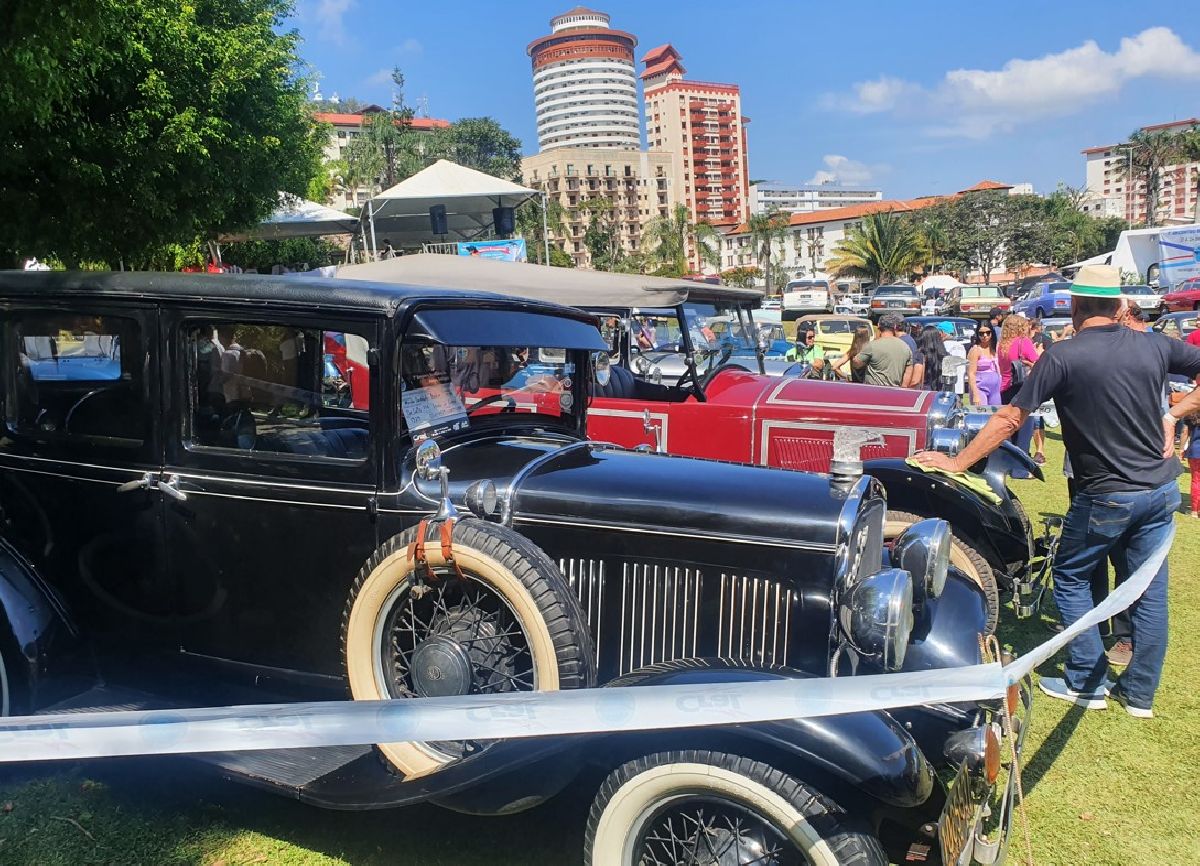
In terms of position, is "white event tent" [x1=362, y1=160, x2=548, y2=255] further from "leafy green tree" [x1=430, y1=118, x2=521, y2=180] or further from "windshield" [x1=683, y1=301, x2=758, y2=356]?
"leafy green tree" [x1=430, y1=118, x2=521, y2=180]

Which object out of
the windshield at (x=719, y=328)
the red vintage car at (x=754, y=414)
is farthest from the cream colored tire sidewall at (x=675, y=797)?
the windshield at (x=719, y=328)

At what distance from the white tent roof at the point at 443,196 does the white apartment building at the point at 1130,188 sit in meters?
71.0

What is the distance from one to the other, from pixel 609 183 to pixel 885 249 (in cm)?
5826

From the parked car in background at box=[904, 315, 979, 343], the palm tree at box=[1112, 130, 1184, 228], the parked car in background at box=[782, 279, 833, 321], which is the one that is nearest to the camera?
the parked car in background at box=[904, 315, 979, 343]

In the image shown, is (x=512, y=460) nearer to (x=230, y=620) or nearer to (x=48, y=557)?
(x=230, y=620)

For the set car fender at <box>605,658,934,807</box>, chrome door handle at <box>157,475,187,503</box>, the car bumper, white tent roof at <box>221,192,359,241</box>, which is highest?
white tent roof at <box>221,192,359,241</box>

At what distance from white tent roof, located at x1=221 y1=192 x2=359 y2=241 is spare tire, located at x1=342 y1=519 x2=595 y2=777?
627 inches

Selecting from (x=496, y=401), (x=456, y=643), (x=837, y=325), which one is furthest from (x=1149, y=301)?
(x=456, y=643)

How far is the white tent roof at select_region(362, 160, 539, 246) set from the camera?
18.6m

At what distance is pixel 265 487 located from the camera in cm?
302

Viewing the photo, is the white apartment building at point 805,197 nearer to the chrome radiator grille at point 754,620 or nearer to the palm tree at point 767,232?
the palm tree at point 767,232

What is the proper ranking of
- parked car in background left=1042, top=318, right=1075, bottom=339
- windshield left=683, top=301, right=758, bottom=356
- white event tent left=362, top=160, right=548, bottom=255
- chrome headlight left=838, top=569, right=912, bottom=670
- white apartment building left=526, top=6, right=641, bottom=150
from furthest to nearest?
white apartment building left=526, top=6, right=641, bottom=150, white event tent left=362, top=160, right=548, bottom=255, parked car in background left=1042, top=318, right=1075, bottom=339, windshield left=683, top=301, right=758, bottom=356, chrome headlight left=838, top=569, right=912, bottom=670

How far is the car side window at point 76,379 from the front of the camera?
10.3ft

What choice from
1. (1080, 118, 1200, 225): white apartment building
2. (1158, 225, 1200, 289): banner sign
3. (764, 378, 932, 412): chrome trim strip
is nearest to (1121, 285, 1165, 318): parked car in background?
(1158, 225, 1200, 289): banner sign
